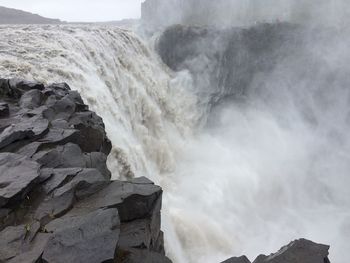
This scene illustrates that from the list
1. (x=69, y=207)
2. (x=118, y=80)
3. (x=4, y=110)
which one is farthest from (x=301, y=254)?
(x=118, y=80)

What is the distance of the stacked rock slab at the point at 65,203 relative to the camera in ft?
16.6

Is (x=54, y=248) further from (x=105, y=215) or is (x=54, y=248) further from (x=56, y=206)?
(x=56, y=206)

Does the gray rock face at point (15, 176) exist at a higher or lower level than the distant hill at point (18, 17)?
higher

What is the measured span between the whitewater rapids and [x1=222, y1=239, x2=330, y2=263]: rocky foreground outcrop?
7.02 metres

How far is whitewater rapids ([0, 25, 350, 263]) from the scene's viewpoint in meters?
14.7

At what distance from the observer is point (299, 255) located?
4973mm

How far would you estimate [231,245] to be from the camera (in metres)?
15.6

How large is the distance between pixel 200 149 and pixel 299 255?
1945 centimetres

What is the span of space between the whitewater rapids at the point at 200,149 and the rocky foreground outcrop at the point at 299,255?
7.02 m

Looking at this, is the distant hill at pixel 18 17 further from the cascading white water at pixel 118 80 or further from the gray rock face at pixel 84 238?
the gray rock face at pixel 84 238

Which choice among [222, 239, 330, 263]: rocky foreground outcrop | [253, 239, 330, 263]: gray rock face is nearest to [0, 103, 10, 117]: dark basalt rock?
[222, 239, 330, 263]: rocky foreground outcrop

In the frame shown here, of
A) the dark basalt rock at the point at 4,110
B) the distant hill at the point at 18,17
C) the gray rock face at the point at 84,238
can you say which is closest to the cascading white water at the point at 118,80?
the dark basalt rock at the point at 4,110

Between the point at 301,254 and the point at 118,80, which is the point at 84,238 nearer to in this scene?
the point at 301,254

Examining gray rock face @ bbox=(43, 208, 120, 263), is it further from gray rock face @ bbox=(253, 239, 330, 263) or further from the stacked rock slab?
gray rock face @ bbox=(253, 239, 330, 263)
